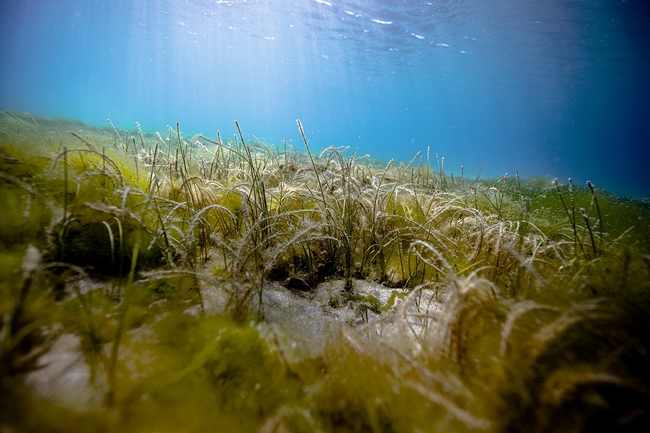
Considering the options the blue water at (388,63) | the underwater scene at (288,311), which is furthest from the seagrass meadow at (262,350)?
the blue water at (388,63)

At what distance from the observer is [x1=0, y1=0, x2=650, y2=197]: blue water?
82.4ft

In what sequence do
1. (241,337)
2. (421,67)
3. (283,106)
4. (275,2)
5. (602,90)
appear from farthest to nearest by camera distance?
(283,106) → (602,90) → (421,67) → (275,2) → (241,337)

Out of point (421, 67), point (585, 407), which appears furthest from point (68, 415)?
point (421, 67)

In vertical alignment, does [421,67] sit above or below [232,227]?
above

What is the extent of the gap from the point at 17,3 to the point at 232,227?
73.3m

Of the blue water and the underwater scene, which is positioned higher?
the blue water

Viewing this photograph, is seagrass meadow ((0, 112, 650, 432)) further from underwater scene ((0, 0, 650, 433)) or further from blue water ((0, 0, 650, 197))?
blue water ((0, 0, 650, 197))

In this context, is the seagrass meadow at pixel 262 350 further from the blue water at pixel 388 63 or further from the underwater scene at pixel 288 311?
the blue water at pixel 388 63

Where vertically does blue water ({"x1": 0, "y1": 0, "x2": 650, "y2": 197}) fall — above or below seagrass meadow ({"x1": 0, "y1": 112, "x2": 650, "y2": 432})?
above

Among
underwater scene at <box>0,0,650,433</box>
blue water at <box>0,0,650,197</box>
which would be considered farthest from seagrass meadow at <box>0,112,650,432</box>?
blue water at <box>0,0,650,197</box>

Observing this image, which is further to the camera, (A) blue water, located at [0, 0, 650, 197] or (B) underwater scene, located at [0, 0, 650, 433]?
(A) blue water, located at [0, 0, 650, 197]

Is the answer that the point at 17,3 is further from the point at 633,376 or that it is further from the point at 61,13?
the point at 633,376

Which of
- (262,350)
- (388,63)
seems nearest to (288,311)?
(262,350)

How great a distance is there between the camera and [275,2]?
2809 centimetres
